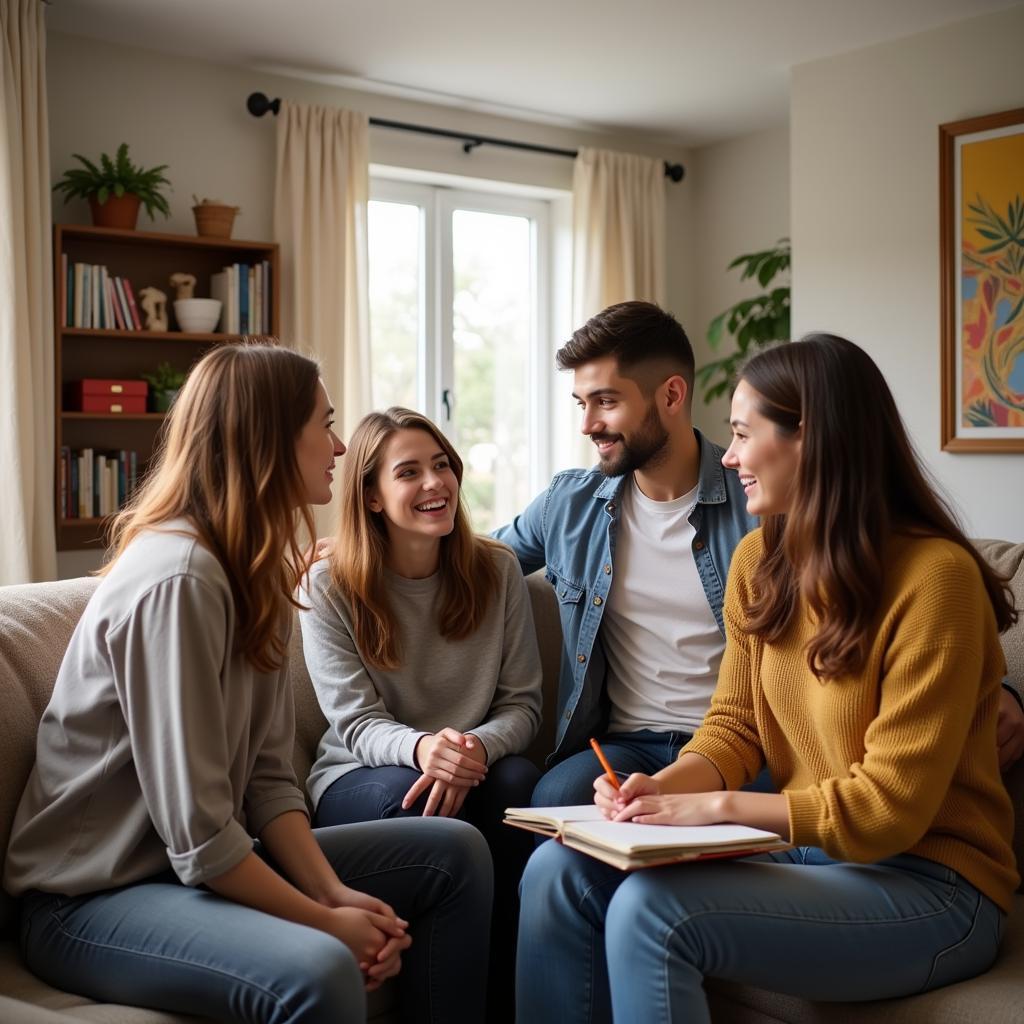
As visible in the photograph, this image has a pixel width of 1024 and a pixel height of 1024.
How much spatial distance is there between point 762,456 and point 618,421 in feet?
2.23

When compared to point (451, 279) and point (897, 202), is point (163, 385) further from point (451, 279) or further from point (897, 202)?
point (897, 202)

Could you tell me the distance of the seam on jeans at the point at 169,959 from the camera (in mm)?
1381

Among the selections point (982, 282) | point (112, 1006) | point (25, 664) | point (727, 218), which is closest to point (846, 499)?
point (112, 1006)

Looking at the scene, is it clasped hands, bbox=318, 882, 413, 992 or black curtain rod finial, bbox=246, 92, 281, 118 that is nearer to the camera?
clasped hands, bbox=318, 882, 413, 992

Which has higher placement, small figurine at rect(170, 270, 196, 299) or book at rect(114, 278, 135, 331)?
small figurine at rect(170, 270, 196, 299)

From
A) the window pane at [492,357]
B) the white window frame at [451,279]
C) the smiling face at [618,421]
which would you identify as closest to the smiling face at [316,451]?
the smiling face at [618,421]

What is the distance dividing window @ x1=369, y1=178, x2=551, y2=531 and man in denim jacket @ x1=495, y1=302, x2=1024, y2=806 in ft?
10.1

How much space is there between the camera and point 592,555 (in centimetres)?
238

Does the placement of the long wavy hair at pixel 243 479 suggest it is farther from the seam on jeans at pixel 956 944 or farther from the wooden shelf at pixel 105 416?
the wooden shelf at pixel 105 416

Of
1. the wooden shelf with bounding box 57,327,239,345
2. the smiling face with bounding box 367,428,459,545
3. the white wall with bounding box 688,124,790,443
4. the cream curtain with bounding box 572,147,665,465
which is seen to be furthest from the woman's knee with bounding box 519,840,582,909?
the white wall with bounding box 688,124,790,443

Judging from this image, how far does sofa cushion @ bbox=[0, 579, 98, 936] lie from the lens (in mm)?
1711

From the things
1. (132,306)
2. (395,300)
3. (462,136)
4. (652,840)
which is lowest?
(652,840)

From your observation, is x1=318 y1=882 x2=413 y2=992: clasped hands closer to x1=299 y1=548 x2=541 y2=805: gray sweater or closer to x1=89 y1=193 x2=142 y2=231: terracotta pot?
x1=299 y1=548 x2=541 y2=805: gray sweater

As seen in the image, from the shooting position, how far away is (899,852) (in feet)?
5.10
